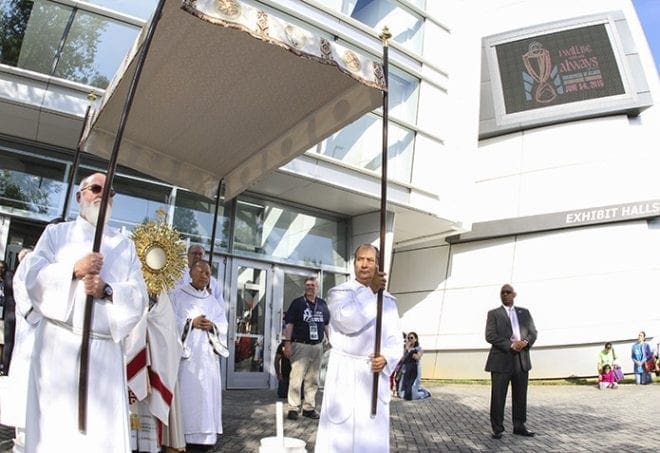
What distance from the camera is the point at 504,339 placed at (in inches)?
312

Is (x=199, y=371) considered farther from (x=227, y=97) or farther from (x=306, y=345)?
(x=306, y=345)

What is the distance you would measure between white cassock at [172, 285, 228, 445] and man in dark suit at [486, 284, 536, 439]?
3682mm

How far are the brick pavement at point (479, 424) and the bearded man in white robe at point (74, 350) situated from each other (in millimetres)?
2887

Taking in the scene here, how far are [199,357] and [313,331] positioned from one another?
317 cm

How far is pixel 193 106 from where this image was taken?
6.52 m

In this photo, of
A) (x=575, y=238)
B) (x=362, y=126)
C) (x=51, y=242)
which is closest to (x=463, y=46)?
(x=362, y=126)

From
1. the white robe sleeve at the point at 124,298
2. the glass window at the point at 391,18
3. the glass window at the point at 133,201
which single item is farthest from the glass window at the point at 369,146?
the white robe sleeve at the point at 124,298

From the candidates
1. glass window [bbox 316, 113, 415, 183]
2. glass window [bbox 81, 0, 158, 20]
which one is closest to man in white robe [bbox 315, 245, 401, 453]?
glass window [bbox 81, 0, 158, 20]

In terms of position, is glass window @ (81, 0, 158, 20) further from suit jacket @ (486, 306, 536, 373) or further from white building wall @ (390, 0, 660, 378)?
white building wall @ (390, 0, 660, 378)

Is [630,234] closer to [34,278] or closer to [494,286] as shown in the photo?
[494,286]

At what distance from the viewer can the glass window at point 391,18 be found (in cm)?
1620

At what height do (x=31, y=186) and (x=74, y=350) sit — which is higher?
(x=31, y=186)

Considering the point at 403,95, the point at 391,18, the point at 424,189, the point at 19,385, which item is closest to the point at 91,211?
the point at 19,385

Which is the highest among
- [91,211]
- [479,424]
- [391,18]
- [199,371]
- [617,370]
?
[391,18]
